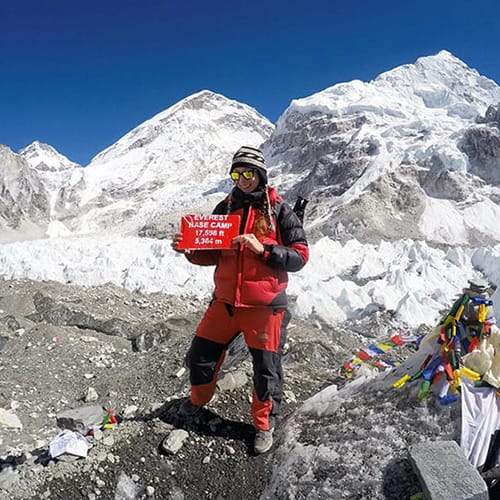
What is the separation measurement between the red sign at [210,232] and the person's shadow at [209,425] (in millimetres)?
1628

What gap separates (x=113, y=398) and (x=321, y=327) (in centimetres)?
543

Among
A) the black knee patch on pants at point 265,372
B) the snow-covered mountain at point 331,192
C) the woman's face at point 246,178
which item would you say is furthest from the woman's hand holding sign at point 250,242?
the snow-covered mountain at point 331,192

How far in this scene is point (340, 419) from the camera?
3117 millimetres

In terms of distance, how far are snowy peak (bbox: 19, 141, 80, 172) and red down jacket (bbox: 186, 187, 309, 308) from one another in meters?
150

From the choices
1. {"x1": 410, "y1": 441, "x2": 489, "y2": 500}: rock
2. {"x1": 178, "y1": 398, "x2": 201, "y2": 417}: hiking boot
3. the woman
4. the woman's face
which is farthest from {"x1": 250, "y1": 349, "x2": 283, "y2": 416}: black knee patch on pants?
the woman's face

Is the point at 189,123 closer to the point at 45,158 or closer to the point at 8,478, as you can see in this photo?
the point at 45,158

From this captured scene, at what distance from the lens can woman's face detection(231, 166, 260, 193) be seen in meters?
3.01

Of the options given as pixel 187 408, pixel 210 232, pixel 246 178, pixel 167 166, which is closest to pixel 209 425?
pixel 187 408

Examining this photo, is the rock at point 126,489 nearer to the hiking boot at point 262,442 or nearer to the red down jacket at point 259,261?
the hiking boot at point 262,442

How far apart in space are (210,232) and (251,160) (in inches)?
24.0

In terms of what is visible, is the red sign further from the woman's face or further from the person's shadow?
the person's shadow

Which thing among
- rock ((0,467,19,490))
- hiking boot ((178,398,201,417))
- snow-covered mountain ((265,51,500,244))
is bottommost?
rock ((0,467,19,490))

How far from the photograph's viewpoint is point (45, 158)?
147750 millimetres

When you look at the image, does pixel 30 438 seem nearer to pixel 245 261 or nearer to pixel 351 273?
pixel 245 261
